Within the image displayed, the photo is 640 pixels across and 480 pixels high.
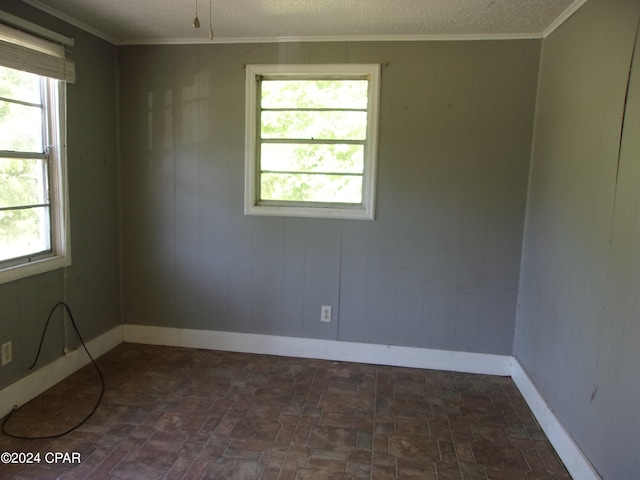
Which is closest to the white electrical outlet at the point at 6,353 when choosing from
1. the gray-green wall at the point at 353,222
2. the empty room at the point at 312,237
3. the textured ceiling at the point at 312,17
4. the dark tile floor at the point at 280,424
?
the empty room at the point at 312,237

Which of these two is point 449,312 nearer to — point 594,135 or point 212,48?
point 594,135

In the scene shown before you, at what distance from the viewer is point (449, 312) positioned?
10.8ft

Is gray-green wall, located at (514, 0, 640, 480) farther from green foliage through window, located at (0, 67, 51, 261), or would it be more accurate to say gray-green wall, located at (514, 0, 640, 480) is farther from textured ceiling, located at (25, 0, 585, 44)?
green foliage through window, located at (0, 67, 51, 261)

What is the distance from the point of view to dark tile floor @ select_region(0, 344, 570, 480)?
2.17 m

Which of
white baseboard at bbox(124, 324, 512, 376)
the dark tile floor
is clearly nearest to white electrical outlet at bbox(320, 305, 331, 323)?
white baseboard at bbox(124, 324, 512, 376)

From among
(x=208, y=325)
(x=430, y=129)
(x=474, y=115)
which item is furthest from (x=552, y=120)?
(x=208, y=325)

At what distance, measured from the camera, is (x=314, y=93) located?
10.8ft

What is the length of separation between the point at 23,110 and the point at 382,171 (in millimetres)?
2291

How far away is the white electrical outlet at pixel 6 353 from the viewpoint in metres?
2.53

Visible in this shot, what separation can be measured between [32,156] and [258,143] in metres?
1.45

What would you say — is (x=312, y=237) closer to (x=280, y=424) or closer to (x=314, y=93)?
(x=314, y=93)

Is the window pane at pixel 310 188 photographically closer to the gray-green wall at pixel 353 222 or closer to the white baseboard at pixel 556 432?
the gray-green wall at pixel 353 222

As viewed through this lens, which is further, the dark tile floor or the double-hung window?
the double-hung window

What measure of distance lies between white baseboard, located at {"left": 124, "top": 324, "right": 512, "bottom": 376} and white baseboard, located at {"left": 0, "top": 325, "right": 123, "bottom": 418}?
0.25m
